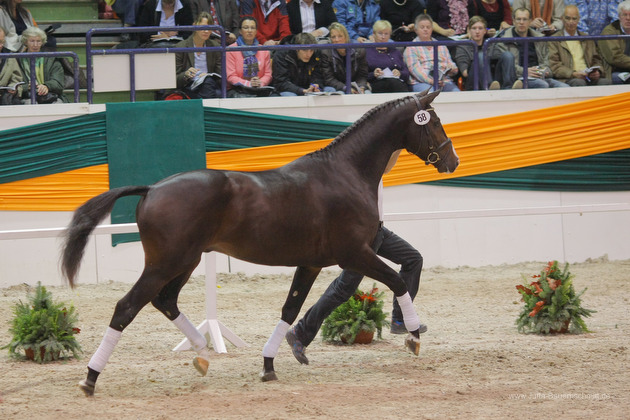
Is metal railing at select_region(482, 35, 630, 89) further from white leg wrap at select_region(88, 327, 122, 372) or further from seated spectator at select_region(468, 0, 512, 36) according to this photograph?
white leg wrap at select_region(88, 327, 122, 372)

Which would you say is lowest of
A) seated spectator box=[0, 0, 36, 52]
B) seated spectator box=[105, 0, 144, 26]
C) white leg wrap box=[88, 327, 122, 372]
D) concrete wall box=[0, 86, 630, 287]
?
white leg wrap box=[88, 327, 122, 372]

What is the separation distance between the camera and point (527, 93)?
1139cm

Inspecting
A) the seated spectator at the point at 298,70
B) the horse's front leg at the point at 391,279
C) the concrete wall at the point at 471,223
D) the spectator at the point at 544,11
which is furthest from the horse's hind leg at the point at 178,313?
the spectator at the point at 544,11

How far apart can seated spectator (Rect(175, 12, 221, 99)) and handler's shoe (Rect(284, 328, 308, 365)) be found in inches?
214

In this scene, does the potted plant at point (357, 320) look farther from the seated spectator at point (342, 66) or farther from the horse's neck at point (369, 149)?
the seated spectator at point (342, 66)

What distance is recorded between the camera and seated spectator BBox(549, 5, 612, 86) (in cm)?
1191

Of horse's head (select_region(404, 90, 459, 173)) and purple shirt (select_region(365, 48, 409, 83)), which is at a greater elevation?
purple shirt (select_region(365, 48, 409, 83))

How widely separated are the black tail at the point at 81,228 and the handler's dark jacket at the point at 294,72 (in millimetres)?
6201

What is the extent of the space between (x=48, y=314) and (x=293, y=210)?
237 centimetres

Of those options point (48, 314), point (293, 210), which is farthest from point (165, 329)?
point (293, 210)

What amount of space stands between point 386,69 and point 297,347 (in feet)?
20.5

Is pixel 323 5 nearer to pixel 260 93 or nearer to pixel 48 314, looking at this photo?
pixel 260 93

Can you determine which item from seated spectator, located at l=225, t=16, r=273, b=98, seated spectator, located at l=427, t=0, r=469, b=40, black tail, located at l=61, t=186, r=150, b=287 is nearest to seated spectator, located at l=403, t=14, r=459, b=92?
seated spectator, located at l=427, t=0, r=469, b=40

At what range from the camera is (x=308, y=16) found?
12.6m
